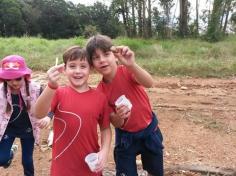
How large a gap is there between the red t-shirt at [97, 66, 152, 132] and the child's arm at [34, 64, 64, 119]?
1.49 ft

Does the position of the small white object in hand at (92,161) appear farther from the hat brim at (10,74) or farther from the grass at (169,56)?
the grass at (169,56)

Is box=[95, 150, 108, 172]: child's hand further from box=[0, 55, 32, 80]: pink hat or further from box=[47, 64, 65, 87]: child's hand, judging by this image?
box=[0, 55, 32, 80]: pink hat

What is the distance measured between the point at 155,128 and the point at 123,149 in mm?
265

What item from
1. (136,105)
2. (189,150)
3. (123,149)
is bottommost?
(189,150)

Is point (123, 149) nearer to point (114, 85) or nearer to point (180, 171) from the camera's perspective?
point (114, 85)

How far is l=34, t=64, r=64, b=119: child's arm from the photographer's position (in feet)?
6.77

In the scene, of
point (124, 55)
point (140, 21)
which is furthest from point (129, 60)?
point (140, 21)

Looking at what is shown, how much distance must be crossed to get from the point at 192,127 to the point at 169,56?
15.4 ft

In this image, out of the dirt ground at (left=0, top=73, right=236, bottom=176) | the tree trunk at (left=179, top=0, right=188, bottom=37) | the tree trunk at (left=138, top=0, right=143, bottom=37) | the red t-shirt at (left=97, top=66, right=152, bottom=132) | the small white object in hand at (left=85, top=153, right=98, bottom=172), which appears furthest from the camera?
the tree trunk at (left=138, top=0, right=143, bottom=37)

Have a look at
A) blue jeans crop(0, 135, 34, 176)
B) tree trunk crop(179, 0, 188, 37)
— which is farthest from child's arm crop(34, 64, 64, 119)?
tree trunk crop(179, 0, 188, 37)

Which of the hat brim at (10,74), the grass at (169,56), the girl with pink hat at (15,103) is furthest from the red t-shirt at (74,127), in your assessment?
the grass at (169,56)

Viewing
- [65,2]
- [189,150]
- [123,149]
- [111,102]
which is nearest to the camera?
[111,102]

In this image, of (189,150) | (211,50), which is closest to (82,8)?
(211,50)

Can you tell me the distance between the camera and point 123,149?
108 inches
